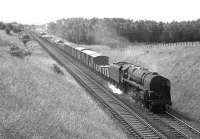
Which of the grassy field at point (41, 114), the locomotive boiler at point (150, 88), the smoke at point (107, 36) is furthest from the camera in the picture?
the smoke at point (107, 36)

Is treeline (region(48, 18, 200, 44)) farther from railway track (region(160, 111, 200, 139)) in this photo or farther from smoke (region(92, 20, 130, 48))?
railway track (region(160, 111, 200, 139))

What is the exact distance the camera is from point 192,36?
9131 centimetres

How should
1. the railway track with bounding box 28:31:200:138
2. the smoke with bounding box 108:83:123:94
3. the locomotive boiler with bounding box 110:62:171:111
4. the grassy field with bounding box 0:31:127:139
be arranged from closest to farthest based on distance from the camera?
the grassy field with bounding box 0:31:127:139
the railway track with bounding box 28:31:200:138
the locomotive boiler with bounding box 110:62:171:111
the smoke with bounding box 108:83:123:94

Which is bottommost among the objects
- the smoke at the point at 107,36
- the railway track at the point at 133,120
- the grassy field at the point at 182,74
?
the railway track at the point at 133,120

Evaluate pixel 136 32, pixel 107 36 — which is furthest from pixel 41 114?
pixel 107 36

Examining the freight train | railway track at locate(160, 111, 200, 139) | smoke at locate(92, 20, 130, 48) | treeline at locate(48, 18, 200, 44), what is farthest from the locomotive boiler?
smoke at locate(92, 20, 130, 48)

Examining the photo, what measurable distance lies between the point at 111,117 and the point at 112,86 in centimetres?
1458

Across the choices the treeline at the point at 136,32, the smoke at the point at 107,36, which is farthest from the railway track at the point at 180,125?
the smoke at the point at 107,36

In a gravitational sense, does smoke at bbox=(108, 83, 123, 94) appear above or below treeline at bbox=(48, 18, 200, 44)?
below

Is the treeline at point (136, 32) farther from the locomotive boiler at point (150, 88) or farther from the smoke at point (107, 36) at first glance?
the locomotive boiler at point (150, 88)

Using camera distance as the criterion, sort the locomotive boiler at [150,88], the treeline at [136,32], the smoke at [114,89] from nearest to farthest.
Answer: the locomotive boiler at [150,88]
the smoke at [114,89]
the treeline at [136,32]

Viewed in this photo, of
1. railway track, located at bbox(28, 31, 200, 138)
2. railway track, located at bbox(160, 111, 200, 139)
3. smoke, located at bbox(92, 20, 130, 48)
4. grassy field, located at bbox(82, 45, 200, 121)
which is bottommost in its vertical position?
railway track, located at bbox(160, 111, 200, 139)

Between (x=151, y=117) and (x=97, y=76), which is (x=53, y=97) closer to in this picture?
(x=151, y=117)

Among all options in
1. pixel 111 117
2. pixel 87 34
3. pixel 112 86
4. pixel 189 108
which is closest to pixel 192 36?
pixel 87 34
